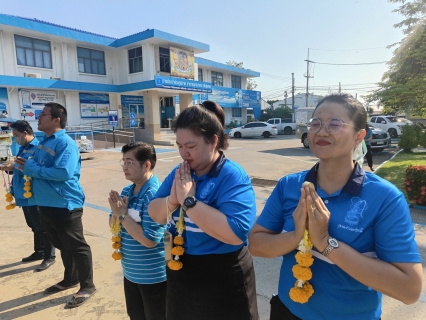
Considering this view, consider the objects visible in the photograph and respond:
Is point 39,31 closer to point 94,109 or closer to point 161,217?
point 94,109

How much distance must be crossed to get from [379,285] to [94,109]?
72.0 ft

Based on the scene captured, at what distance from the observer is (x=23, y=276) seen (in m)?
3.44

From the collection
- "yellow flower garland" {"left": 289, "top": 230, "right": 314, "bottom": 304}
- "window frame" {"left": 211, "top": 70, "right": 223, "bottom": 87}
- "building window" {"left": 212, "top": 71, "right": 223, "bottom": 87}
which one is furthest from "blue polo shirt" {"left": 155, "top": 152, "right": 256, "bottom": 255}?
"building window" {"left": 212, "top": 71, "right": 223, "bottom": 87}

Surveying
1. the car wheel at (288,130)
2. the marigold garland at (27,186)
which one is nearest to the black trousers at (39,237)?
the marigold garland at (27,186)

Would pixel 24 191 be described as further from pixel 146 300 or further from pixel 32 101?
pixel 32 101

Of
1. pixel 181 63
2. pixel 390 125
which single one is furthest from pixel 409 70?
pixel 181 63

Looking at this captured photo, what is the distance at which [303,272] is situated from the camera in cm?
130

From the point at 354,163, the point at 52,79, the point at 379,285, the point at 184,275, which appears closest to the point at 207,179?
the point at 184,275

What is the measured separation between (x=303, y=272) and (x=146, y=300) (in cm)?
121

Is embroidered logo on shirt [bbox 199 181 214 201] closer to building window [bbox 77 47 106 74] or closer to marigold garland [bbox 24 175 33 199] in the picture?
marigold garland [bbox 24 175 33 199]

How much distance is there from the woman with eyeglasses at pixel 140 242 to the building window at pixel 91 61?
20.6 meters

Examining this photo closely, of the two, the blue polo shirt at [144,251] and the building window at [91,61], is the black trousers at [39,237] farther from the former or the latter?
the building window at [91,61]

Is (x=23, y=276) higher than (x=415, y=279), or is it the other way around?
(x=415, y=279)

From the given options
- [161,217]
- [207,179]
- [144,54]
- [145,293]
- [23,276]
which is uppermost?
[144,54]
